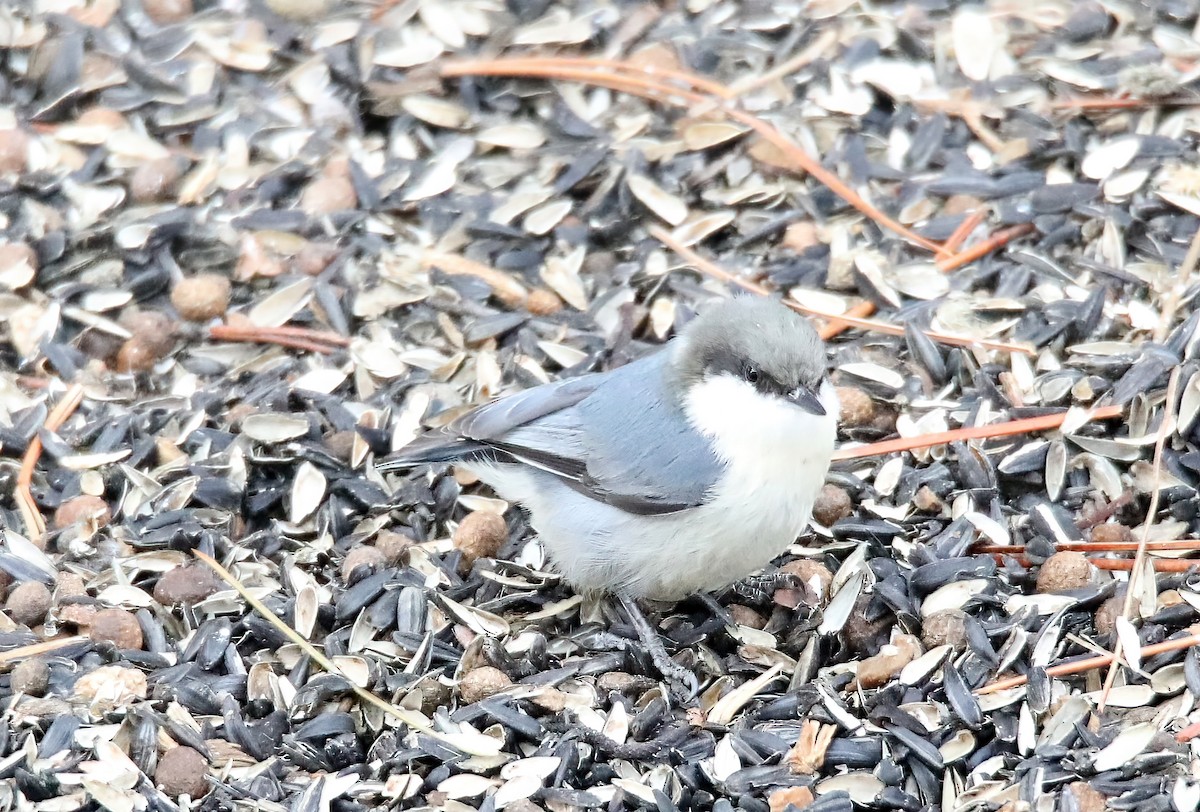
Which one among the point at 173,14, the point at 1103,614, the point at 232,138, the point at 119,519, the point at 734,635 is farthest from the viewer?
the point at 173,14

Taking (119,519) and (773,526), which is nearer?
(773,526)

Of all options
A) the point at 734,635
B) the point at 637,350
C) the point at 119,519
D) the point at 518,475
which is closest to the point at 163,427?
the point at 119,519

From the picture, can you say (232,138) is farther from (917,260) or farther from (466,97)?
(917,260)

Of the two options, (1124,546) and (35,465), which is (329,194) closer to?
(35,465)

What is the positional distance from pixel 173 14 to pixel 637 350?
276cm

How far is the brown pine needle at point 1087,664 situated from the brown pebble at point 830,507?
2.84 ft

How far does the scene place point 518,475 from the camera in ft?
14.8

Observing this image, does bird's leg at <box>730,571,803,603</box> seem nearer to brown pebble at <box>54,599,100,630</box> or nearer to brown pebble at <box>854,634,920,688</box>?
brown pebble at <box>854,634,920,688</box>

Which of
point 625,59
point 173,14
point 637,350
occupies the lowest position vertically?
point 637,350

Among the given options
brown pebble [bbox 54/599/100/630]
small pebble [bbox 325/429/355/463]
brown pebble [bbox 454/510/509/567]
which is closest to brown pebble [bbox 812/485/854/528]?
brown pebble [bbox 454/510/509/567]

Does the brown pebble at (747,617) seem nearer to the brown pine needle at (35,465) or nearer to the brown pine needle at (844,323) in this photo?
the brown pine needle at (844,323)

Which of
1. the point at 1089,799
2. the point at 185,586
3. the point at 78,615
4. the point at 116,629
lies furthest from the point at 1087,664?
the point at 78,615

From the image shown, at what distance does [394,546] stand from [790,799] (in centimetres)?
159

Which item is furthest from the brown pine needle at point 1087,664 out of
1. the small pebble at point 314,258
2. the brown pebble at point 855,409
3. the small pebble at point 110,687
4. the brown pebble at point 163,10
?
the brown pebble at point 163,10
